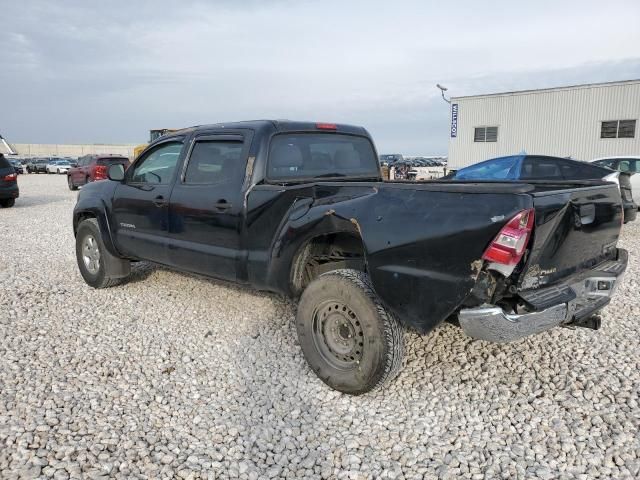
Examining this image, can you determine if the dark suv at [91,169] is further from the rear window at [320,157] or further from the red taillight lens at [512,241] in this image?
the red taillight lens at [512,241]

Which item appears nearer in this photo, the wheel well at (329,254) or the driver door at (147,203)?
the wheel well at (329,254)

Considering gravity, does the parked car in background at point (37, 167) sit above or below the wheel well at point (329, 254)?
below

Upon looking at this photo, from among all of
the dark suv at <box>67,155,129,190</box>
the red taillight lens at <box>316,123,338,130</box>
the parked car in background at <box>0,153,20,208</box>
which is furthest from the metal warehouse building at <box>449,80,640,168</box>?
the red taillight lens at <box>316,123,338,130</box>

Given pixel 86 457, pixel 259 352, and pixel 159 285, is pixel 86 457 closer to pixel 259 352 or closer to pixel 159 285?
pixel 259 352

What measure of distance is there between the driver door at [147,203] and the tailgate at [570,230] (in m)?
3.32

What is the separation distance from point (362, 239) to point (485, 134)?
21.2 m

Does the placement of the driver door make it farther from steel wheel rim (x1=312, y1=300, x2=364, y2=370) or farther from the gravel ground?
steel wheel rim (x1=312, y1=300, x2=364, y2=370)

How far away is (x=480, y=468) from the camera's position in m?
2.69

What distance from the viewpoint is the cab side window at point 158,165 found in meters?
5.00

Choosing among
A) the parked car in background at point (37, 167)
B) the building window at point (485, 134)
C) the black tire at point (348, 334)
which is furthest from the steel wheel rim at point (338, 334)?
the parked car in background at point (37, 167)

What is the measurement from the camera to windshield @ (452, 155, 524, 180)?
34.1 feet

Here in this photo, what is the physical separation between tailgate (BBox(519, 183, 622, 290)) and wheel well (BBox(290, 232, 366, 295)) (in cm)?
119

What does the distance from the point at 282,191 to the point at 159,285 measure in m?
3.01

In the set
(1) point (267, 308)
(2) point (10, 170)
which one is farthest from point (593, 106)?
(2) point (10, 170)
